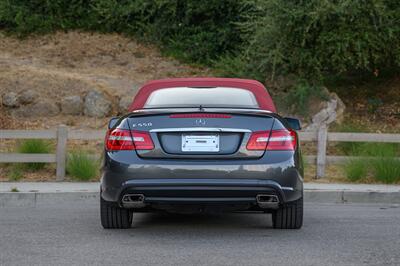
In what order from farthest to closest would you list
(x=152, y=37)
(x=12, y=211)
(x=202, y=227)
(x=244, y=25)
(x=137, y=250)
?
(x=152, y=37) → (x=244, y=25) → (x=12, y=211) → (x=202, y=227) → (x=137, y=250)

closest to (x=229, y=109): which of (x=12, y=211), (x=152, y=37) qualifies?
(x=12, y=211)

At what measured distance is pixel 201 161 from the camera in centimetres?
900

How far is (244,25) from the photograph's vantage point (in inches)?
893

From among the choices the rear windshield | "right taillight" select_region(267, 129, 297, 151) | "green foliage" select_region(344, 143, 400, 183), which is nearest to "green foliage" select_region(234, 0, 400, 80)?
"green foliage" select_region(344, 143, 400, 183)

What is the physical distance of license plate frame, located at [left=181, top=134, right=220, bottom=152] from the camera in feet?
29.6

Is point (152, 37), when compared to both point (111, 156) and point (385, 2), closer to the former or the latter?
point (385, 2)

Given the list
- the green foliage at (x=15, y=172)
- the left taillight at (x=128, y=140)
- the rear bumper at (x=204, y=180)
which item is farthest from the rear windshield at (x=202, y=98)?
the green foliage at (x=15, y=172)

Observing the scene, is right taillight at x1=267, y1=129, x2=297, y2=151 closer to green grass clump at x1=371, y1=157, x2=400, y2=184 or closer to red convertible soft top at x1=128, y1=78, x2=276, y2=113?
red convertible soft top at x1=128, y1=78, x2=276, y2=113

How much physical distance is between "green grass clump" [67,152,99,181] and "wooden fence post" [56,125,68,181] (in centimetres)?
16

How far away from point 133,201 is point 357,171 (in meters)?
6.95

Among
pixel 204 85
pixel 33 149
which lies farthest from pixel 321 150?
pixel 204 85

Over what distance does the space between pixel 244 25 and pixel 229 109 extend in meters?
13.6

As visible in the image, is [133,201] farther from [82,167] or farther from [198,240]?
[82,167]

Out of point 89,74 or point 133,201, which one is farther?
point 89,74
